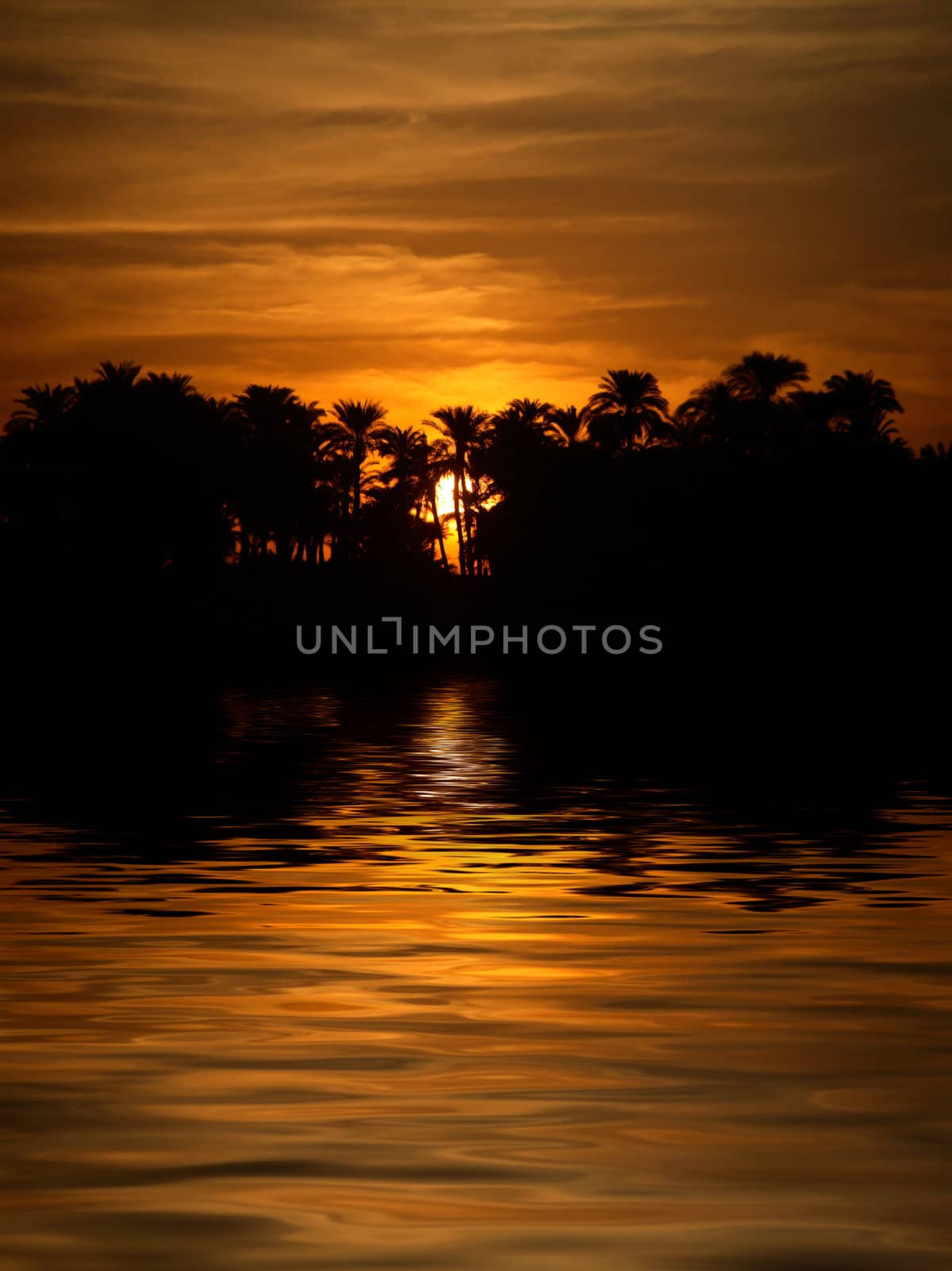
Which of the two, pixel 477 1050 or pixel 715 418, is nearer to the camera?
pixel 477 1050

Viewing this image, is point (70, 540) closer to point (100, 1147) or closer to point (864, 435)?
point (864, 435)

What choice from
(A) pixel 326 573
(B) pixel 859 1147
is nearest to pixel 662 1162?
(B) pixel 859 1147

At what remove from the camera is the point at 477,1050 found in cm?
917

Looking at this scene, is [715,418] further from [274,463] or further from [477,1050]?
[477,1050]

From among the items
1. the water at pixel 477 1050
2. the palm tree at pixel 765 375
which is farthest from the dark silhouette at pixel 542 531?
the water at pixel 477 1050

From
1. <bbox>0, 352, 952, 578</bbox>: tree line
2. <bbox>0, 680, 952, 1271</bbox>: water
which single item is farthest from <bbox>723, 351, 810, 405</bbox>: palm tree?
<bbox>0, 680, 952, 1271</bbox>: water

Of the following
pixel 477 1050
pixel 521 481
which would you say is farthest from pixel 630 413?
pixel 477 1050

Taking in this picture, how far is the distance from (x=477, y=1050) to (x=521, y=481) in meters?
95.8

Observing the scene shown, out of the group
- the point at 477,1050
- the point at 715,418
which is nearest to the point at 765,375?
the point at 715,418

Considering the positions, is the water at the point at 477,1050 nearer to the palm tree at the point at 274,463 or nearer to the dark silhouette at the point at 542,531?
the dark silhouette at the point at 542,531

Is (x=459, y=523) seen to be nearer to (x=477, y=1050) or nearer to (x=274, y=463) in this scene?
(x=274, y=463)

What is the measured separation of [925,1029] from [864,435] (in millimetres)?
94212

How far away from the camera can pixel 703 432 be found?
101438 millimetres

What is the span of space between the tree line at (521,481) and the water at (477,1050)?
72525mm
